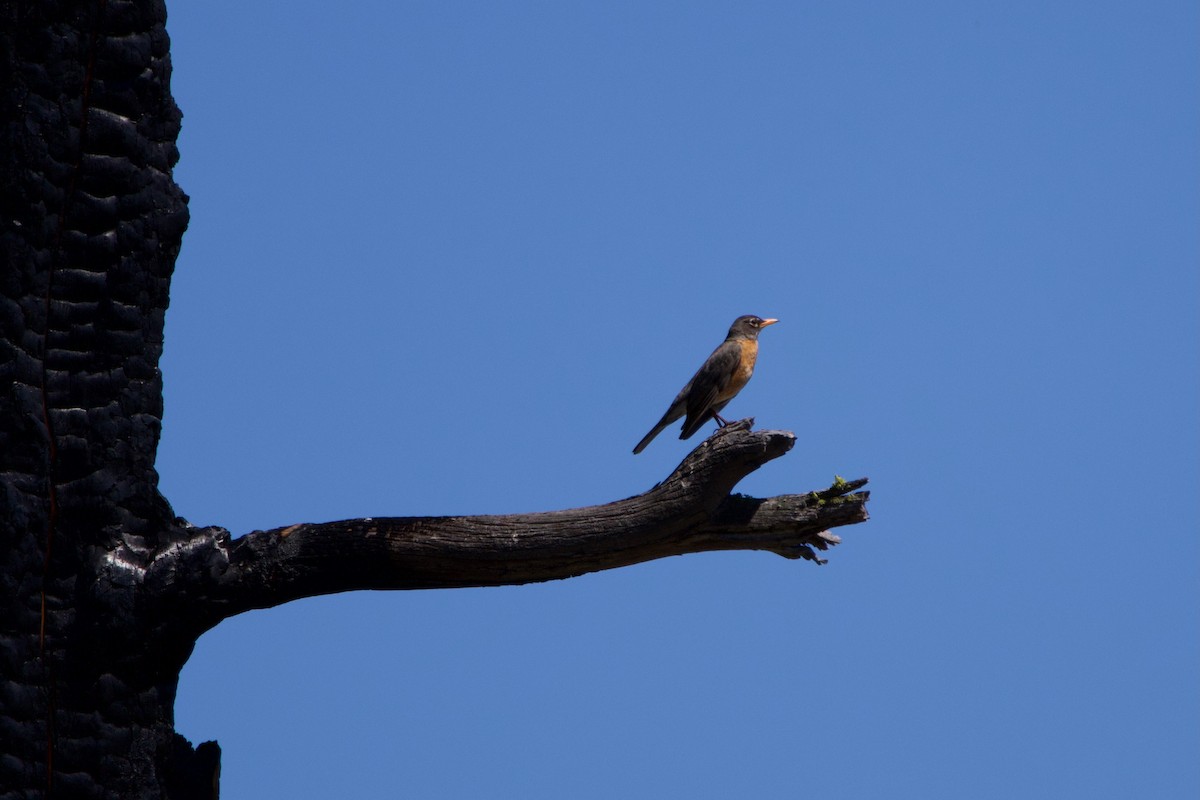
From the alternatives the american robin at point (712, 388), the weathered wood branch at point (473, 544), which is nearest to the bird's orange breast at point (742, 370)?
the american robin at point (712, 388)

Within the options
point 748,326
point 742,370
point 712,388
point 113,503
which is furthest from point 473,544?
point 748,326

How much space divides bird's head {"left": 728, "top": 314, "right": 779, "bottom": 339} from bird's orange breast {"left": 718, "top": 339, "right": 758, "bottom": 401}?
1.15 ft

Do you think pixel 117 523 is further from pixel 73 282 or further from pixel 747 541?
pixel 747 541

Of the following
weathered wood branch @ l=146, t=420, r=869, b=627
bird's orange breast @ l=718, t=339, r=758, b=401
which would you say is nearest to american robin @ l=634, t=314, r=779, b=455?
bird's orange breast @ l=718, t=339, r=758, b=401

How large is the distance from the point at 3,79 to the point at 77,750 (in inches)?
97.7

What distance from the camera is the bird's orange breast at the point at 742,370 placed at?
8.15 meters

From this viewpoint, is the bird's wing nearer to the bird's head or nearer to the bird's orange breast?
the bird's orange breast

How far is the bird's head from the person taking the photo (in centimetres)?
904

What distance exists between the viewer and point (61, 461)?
4.86 m

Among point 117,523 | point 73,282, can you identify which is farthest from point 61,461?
point 73,282

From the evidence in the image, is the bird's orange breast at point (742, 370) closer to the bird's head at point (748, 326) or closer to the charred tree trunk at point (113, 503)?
the bird's head at point (748, 326)

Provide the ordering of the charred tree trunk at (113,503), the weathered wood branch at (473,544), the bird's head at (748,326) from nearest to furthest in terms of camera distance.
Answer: the charred tree trunk at (113,503) → the weathered wood branch at (473,544) → the bird's head at (748,326)

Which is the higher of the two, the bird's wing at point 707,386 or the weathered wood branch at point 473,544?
the bird's wing at point 707,386

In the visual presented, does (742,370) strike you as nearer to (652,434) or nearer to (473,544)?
(652,434)
